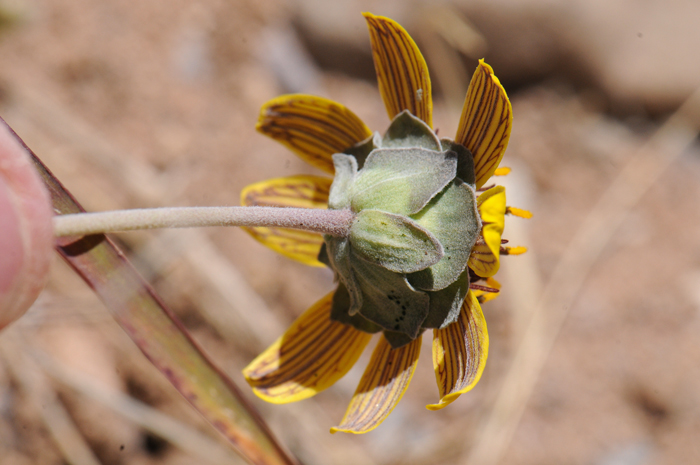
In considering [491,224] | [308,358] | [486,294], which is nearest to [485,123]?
[491,224]

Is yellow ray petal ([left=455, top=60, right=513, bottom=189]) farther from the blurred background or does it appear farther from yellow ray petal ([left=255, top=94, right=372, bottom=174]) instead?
the blurred background

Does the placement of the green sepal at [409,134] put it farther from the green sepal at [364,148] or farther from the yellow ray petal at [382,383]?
the yellow ray petal at [382,383]

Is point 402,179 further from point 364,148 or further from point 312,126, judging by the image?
point 312,126

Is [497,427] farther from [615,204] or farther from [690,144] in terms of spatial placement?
[690,144]

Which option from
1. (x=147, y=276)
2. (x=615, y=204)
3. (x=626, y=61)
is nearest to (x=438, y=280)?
(x=147, y=276)

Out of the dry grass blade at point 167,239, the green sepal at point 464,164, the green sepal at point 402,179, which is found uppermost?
the green sepal at point 464,164

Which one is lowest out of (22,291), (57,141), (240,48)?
(57,141)

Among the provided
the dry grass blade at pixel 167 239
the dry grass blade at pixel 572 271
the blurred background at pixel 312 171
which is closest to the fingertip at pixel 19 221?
the blurred background at pixel 312 171
